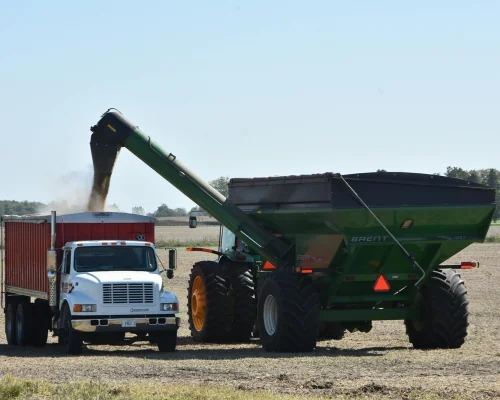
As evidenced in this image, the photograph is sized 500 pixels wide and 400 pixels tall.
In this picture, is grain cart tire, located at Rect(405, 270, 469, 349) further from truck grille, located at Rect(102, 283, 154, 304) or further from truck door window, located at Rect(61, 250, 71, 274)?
truck door window, located at Rect(61, 250, 71, 274)

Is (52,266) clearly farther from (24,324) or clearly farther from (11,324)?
(11,324)

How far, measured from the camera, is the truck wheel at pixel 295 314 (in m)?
20.3

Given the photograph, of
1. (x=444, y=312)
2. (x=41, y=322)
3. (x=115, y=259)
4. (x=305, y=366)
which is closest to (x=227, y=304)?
(x=115, y=259)

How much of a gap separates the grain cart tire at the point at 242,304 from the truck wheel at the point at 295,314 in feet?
8.06

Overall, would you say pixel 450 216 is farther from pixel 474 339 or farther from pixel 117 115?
pixel 117 115

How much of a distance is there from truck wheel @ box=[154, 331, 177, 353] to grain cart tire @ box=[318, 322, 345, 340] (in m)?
2.97

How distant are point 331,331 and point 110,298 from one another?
4954 mm

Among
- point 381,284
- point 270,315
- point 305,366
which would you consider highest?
point 381,284

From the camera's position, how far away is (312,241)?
68.6 feet

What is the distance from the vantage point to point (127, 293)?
21.4m

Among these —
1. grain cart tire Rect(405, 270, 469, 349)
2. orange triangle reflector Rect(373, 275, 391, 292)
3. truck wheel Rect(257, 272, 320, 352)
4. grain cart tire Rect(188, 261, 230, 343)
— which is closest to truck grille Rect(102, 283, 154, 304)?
grain cart tire Rect(188, 261, 230, 343)

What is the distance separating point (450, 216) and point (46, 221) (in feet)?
28.2

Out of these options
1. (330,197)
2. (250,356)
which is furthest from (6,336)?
(330,197)

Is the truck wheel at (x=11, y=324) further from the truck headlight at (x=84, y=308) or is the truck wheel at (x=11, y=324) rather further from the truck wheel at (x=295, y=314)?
the truck wheel at (x=295, y=314)
